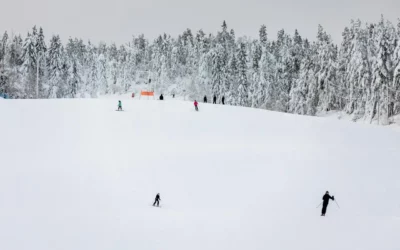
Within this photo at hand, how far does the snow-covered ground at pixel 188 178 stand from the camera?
59.4 ft

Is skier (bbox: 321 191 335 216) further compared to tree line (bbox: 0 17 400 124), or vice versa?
tree line (bbox: 0 17 400 124)

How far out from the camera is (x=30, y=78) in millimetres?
81312

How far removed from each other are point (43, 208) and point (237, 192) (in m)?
11.9

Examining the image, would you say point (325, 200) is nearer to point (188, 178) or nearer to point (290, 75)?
point (188, 178)

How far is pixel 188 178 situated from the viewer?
97.4 ft

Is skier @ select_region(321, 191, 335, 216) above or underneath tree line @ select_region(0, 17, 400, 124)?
underneath

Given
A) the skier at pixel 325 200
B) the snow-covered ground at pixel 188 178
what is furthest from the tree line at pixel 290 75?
the skier at pixel 325 200

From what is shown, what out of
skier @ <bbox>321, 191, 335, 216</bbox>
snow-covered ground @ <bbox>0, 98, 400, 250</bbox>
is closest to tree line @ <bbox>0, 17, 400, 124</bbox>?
snow-covered ground @ <bbox>0, 98, 400, 250</bbox>

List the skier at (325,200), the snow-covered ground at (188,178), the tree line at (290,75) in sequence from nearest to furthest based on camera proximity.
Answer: the snow-covered ground at (188,178)
the skier at (325,200)
the tree line at (290,75)

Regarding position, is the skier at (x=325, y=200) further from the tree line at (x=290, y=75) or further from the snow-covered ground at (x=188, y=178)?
the tree line at (x=290, y=75)

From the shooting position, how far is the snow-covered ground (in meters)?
18.1

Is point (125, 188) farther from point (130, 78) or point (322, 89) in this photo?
point (130, 78)

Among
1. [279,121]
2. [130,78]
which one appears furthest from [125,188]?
[130,78]

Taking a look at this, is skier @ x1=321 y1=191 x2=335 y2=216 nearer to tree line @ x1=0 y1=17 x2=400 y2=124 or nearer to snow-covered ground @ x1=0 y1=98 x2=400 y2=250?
snow-covered ground @ x1=0 y1=98 x2=400 y2=250
